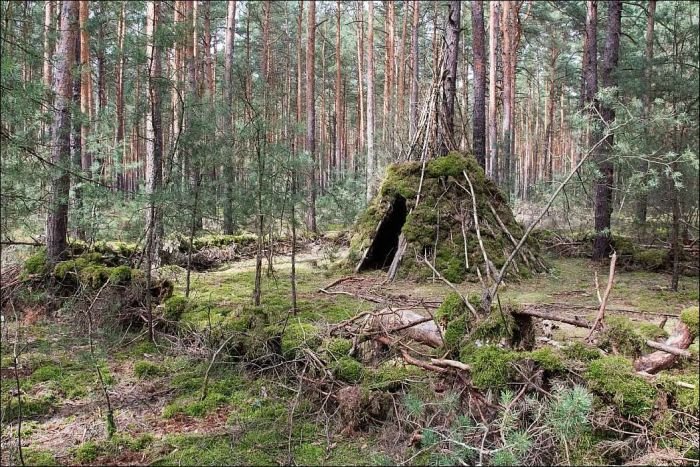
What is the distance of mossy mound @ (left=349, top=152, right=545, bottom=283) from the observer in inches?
318

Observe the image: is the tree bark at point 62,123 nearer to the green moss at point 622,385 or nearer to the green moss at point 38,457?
the green moss at point 38,457

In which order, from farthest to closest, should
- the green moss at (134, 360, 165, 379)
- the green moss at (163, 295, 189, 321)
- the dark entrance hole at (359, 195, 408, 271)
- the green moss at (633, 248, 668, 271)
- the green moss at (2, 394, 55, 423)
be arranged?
the green moss at (633, 248, 668, 271) → the dark entrance hole at (359, 195, 408, 271) → the green moss at (163, 295, 189, 321) → the green moss at (134, 360, 165, 379) → the green moss at (2, 394, 55, 423)

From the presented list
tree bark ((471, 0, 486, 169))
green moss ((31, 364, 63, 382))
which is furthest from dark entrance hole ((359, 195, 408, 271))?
green moss ((31, 364, 63, 382))

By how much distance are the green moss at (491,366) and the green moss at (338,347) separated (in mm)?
1119

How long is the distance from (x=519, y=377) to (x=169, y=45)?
4.73 metres

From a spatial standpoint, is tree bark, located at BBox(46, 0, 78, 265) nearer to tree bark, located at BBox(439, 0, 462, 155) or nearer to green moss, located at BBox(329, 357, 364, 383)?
green moss, located at BBox(329, 357, 364, 383)

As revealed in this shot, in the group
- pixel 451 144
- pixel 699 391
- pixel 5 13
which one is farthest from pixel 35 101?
pixel 451 144

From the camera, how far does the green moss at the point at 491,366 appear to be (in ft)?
10.4

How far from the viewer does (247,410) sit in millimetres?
3910

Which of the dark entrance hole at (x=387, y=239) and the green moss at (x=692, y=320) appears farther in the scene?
the dark entrance hole at (x=387, y=239)

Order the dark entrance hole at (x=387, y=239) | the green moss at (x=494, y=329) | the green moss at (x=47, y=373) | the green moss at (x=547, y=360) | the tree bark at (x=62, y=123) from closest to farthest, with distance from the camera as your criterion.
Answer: the green moss at (x=547, y=360), the green moss at (x=494, y=329), the green moss at (x=47, y=373), the tree bark at (x=62, y=123), the dark entrance hole at (x=387, y=239)

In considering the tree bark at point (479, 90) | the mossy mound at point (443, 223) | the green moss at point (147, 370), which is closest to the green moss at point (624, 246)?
the mossy mound at point (443, 223)

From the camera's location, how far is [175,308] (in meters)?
5.81

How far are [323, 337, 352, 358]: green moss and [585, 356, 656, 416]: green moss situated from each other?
1.82 metres
